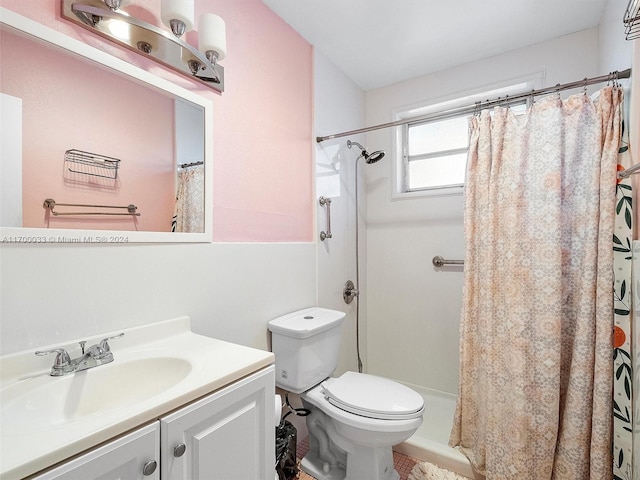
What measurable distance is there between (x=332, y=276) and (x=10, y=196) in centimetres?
166

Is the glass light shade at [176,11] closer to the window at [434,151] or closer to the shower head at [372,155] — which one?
the shower head at [372,155]

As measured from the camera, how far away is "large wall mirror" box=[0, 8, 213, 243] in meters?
0.87

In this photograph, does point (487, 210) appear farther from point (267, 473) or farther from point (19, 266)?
point (19, 266)

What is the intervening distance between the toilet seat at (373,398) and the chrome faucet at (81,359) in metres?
0.99

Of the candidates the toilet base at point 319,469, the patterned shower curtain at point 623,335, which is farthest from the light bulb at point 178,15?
the toilet base at point 319,469

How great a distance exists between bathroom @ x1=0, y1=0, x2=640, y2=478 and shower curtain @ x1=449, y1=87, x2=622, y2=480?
0.41 m

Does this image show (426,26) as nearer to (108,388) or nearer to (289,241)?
(289,241)

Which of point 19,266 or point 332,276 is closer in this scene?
point 19,266

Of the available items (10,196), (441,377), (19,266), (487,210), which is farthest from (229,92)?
(441,377)

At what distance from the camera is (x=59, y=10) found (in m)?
0.95

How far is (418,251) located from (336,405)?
4.41 feet

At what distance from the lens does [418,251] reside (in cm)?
241

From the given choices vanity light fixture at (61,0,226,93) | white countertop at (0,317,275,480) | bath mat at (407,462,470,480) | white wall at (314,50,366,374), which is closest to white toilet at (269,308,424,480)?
bath mat at (407,462,470,480)

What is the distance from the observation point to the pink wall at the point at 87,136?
0.89 metres
